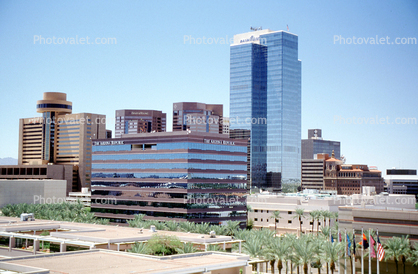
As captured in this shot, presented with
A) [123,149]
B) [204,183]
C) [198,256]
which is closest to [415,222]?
[198,256]

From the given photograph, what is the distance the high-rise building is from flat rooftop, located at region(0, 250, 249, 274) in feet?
278

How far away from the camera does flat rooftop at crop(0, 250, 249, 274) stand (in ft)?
148

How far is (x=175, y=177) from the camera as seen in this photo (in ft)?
463

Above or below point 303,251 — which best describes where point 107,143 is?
above

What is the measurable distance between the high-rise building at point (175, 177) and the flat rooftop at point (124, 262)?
8459 cm

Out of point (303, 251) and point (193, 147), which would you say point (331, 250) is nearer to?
point (303, 251)

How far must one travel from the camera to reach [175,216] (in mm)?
140000

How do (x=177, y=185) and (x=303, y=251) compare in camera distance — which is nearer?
(x=303, y=251)

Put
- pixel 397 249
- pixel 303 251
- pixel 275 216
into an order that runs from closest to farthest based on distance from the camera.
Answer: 1. pixel 303 251
2. pixel 397 249
3. pixel 275 216

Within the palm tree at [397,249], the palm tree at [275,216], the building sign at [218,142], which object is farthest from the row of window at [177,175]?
the palm tree at [397,249]

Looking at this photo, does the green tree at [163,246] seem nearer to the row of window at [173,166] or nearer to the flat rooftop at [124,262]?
the flat rooftop at [124,262]

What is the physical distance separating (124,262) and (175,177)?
91823mm

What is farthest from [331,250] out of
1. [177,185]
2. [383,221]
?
[177,185]

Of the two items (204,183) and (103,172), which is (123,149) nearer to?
(103,172)
